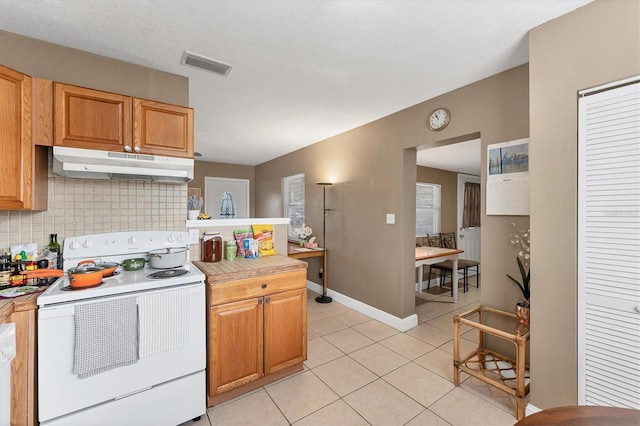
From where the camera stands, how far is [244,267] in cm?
204

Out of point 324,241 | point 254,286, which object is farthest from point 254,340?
point 324,241

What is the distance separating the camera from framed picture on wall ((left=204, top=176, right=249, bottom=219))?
6105 mm

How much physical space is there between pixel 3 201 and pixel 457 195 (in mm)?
6368

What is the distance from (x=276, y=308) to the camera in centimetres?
207

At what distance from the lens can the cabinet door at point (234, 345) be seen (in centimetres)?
180

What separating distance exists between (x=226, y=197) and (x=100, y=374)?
513cm

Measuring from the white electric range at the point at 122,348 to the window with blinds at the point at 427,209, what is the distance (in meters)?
4.41

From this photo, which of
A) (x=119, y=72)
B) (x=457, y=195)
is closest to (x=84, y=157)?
(x=119, y=72)

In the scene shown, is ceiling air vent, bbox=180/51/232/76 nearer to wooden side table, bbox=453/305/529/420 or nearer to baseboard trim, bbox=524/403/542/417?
wooden side table, bbox=453/305/529/420

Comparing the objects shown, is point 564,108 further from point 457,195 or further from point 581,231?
point 457,195

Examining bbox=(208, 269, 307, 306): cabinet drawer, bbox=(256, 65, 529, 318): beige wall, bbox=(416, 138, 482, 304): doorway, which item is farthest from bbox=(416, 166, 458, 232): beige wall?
bbox=(208, 269, 307, 306): cabinet drawer

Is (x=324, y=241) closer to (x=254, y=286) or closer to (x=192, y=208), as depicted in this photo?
(x=192, y=208)

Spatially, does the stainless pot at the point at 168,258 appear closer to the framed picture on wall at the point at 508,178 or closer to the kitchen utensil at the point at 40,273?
the kitchen utensil at the point at 40,273

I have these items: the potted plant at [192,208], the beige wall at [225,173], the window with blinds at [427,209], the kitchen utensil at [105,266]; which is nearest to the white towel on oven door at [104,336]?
the kitchen utensil at [105,266]
